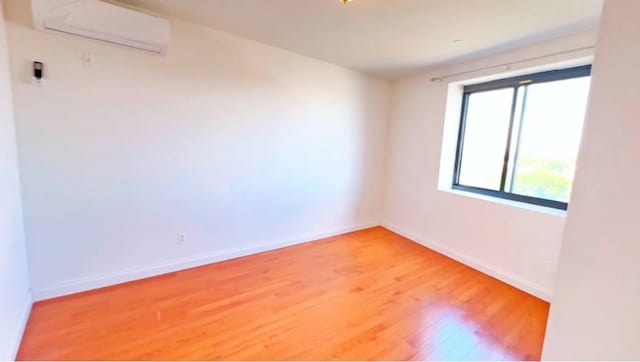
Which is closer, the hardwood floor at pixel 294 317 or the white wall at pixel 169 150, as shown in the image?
the hardwood floor at pixel 294 317

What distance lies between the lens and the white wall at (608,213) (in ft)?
2.50

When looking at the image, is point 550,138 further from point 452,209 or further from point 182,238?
point 182,238

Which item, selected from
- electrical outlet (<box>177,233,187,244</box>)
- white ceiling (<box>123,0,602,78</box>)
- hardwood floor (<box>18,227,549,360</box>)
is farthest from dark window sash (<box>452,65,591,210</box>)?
electrical outlet (<box>177,233,187,244</box>)

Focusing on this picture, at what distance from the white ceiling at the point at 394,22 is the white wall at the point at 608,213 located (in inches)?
58.5

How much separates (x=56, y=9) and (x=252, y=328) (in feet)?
8.34

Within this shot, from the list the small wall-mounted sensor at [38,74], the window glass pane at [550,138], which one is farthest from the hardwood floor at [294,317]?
the small wall-mounted sensor at [38,74]

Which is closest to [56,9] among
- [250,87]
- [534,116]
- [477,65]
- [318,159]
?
[250,87]

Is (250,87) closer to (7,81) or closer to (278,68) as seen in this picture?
(278,68)

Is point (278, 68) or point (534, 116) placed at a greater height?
point (278, 68)

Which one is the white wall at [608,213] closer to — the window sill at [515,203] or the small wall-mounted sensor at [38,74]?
the window sill at [515,203]

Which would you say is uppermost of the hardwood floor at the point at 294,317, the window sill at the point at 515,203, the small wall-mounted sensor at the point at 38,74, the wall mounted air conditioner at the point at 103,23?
the wall mounted air conditioner at the point at 103,23

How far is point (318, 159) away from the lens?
367 cm

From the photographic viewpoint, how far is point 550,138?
2.79 m

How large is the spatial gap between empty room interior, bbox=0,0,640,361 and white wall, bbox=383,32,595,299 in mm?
24
